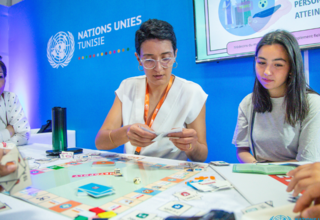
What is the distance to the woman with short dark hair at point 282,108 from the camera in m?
1.30

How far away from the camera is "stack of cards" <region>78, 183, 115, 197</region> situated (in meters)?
0.72

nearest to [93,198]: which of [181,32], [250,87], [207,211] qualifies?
[207,211]

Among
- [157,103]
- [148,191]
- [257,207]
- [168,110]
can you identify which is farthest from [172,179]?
[157,103]

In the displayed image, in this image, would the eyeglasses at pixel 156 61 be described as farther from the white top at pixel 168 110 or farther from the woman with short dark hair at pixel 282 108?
the woman with short dark hair at pixel 282 108

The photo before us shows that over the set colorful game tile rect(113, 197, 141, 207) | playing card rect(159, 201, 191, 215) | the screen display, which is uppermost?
the screen display

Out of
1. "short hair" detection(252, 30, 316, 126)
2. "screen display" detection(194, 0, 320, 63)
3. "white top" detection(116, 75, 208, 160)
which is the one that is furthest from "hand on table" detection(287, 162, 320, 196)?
"screen display" detection(194, 0, 320, 63)

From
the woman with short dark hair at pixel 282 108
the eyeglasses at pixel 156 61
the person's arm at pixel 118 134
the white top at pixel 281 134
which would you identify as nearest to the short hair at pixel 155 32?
the eyeglasses at pixel 156 61

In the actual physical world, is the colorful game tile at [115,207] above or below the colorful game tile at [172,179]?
above

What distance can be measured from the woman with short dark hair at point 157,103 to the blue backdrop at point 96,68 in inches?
32.2

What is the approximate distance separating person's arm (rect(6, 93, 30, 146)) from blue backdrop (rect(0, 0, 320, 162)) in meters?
1.33

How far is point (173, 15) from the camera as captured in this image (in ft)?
8.36

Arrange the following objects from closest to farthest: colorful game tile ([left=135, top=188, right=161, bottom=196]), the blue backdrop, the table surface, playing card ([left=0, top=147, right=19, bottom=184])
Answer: playing card ([left=0, top=147, right=19, bottom=184]) < the table surface < colorful game tile ([left=135, top=188, right=161, bottom=196]) < the blue backdrop

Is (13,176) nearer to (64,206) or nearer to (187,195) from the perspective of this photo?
(64,206)

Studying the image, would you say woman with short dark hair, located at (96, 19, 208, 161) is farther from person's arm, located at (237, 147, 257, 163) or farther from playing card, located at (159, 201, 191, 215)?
playing card, located at (159, 201, 191, 215)
